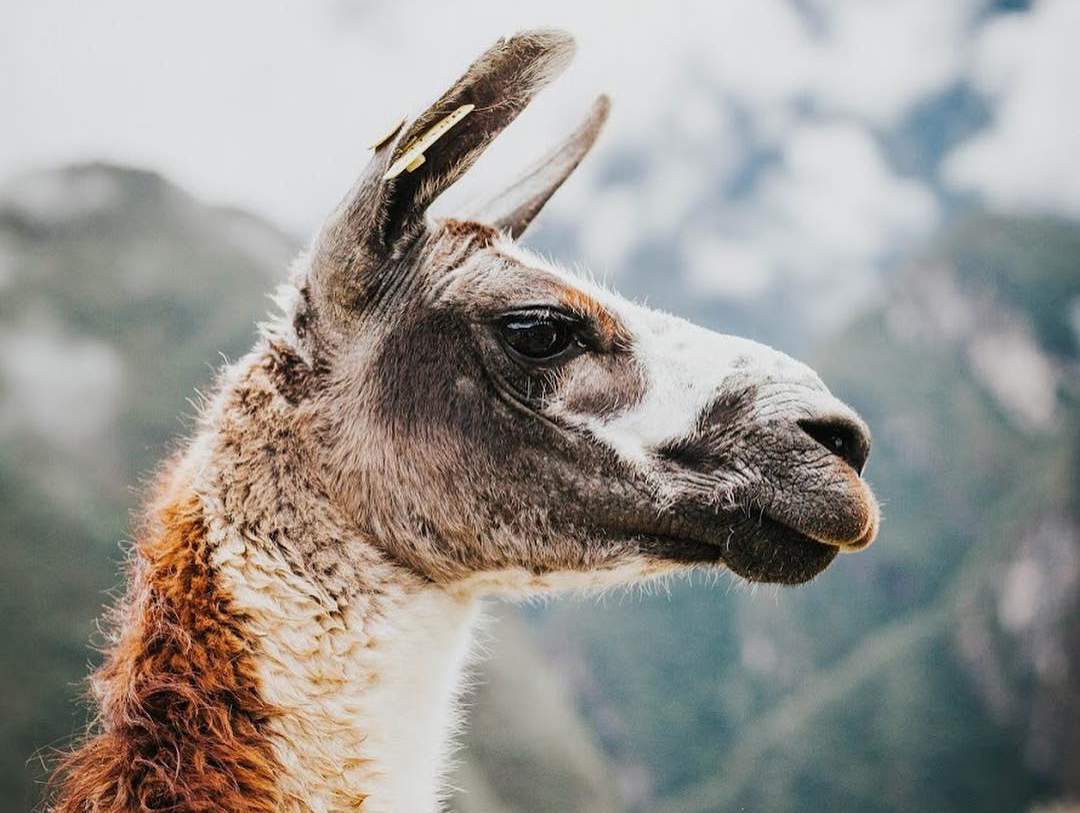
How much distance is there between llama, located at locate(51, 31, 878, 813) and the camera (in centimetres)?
266

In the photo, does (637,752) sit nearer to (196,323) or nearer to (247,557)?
(196,323)

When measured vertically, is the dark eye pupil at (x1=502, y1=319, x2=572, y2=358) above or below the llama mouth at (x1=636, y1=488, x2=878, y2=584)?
above

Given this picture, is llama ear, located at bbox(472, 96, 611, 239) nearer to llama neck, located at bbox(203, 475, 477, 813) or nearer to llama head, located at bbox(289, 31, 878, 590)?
llama head, located at bbox(289, 31, 878, 590)

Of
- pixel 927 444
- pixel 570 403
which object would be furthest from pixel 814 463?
pixel 927 444

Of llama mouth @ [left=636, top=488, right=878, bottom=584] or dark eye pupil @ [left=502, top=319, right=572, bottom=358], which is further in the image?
dark eye pupil @ [left=502, top=319, right=572, bottom=358]

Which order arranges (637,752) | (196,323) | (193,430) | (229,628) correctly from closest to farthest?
(229,628), (193,430), (196,323), (637,752)

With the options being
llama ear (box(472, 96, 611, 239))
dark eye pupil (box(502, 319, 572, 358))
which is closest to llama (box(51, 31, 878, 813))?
dark eye pupil (box(502, 319, 572, 358))

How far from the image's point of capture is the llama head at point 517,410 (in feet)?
9.32

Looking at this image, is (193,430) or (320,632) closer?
(320,632)

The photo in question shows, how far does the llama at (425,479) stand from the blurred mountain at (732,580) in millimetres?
2610

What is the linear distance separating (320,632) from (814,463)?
1.56 metres

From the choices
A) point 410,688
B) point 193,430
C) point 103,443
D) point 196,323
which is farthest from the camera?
point 196,323

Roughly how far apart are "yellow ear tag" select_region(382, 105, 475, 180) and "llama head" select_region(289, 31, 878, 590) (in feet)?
0.35

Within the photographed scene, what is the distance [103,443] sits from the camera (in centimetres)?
6188
